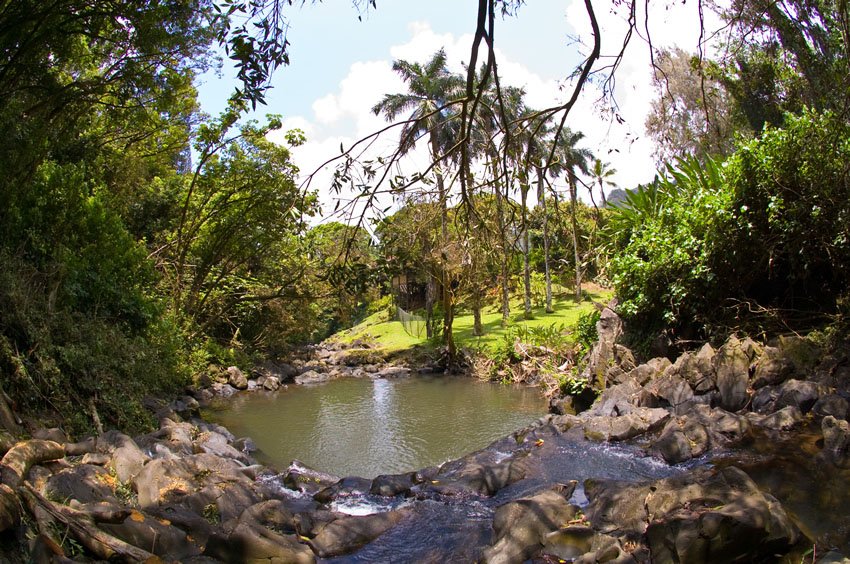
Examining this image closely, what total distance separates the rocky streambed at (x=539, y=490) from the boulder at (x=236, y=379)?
8591mm

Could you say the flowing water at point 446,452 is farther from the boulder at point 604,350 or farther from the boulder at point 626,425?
the boulder at point 604,350

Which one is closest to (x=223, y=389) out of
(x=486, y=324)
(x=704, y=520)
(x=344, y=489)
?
(x=344, y=489)

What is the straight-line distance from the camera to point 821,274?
10.7 meters

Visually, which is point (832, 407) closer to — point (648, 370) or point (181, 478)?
point (648, 370)

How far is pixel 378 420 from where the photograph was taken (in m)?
13.7

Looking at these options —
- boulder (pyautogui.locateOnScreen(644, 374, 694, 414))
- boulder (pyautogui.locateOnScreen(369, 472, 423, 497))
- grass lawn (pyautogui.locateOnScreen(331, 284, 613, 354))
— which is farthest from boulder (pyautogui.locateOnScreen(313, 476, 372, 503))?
grass lawn (pyautogui.locateOnScreen(331, 284, 613, 354))

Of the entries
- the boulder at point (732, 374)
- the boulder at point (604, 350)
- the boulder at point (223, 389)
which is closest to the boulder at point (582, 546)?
the boulder at point (732, 374)

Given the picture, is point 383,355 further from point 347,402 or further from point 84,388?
point 84,388

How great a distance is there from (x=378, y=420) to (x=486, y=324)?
13.7 metres

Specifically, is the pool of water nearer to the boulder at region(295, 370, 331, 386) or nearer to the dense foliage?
the boulder at region(295, 370, 331, 386)

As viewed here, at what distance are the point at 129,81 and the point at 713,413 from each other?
10946 millimetres

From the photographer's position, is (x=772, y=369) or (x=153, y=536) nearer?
(x=153, y=536)

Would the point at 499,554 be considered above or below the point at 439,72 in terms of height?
below

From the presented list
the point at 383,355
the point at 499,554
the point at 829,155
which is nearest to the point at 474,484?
the point at 499,554
